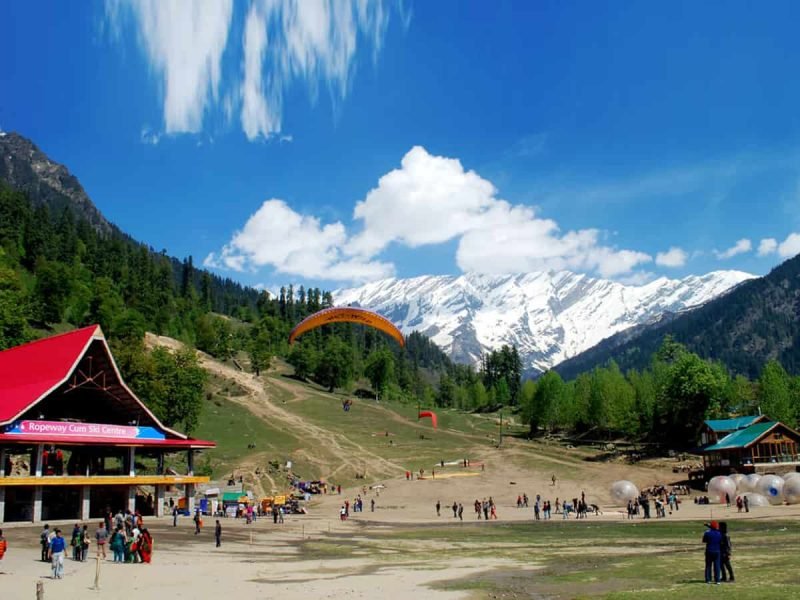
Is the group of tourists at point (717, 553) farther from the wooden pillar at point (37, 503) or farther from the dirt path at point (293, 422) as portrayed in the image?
the dirt path at point (293, 422)

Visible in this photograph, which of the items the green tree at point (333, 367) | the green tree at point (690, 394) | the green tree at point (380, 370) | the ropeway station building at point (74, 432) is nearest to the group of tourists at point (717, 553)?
the ropeway station building at point (74, 432)

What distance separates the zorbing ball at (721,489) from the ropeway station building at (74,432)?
140 ft

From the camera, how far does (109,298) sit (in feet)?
403

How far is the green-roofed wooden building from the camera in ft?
234

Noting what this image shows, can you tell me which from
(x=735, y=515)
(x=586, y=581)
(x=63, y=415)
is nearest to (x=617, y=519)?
(x=735, y=515)

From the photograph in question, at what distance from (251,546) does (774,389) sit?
84.8 metres

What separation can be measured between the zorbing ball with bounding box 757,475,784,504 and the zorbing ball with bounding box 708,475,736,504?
3843 mm

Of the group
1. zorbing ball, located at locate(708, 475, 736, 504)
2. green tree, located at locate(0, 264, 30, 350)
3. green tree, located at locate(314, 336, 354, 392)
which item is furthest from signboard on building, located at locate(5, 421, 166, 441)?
green tree, located at locate(314, 336, 354, 392)

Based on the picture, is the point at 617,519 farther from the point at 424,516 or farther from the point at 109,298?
the point at 109,298

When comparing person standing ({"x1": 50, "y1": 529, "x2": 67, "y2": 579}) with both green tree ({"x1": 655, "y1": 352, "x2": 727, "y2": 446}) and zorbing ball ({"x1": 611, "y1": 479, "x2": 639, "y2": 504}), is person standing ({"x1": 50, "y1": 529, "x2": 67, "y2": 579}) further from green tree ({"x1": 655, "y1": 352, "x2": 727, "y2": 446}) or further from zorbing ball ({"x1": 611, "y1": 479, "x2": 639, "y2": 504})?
green tree ({"x1": 655, "y1": 352, "x2": 727, "y2": 446})

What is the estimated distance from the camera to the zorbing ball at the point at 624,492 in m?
54.5

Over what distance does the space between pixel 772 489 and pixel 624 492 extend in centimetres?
1088

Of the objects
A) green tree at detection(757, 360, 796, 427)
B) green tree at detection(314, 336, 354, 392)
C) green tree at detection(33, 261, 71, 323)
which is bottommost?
green tree at detection(757, 360, 796, 427)

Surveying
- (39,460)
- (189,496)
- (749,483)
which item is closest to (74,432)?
(39,460)
